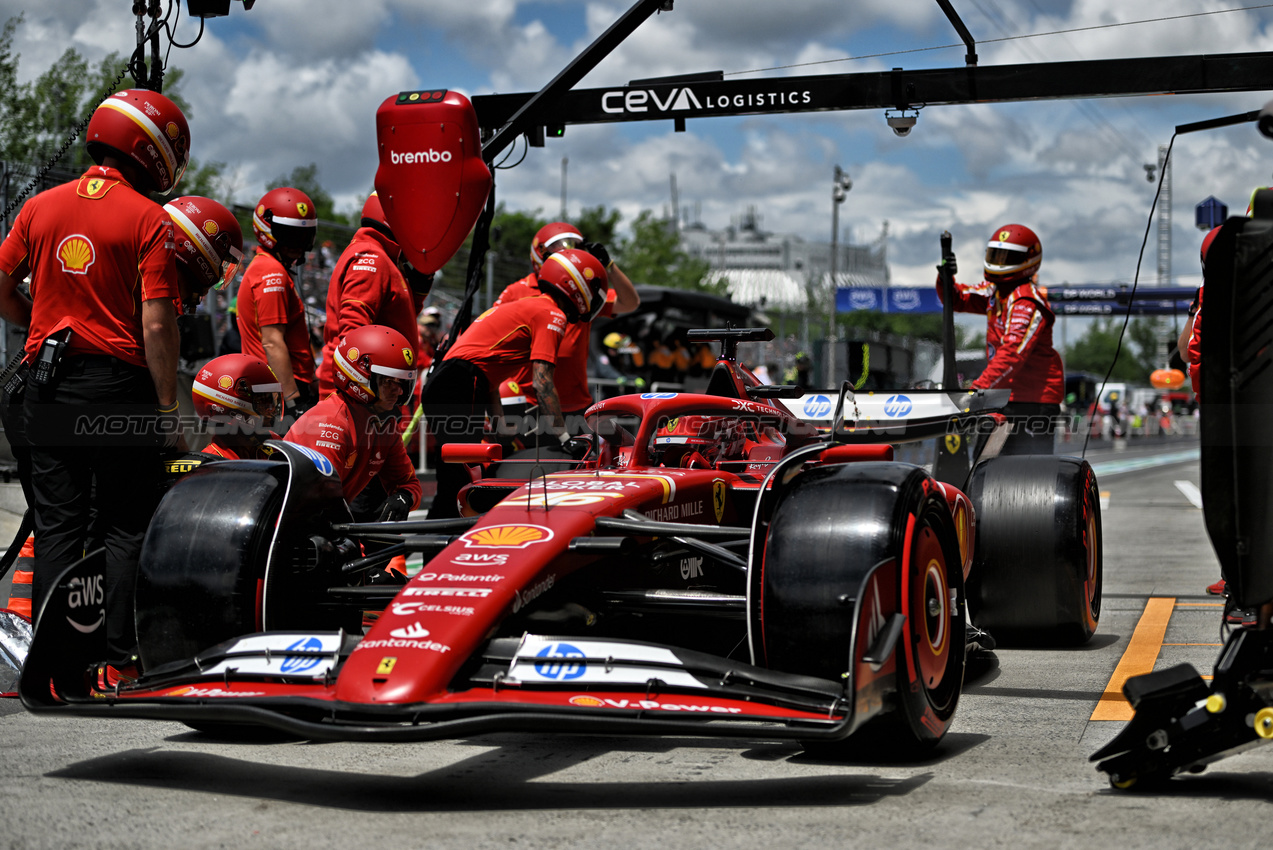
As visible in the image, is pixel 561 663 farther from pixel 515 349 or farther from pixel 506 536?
pixel 515 349

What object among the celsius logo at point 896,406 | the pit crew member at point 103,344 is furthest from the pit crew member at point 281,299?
the celsius logo at point 896,406

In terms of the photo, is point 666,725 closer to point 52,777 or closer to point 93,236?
point 52,777

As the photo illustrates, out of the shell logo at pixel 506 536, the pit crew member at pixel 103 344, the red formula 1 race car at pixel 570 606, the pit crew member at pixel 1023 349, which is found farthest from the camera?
the pit crew member at pixel 1023 349

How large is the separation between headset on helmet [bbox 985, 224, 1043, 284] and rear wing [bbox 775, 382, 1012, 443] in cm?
104

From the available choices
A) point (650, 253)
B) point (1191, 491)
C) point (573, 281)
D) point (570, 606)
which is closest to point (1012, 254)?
point (573, 281)

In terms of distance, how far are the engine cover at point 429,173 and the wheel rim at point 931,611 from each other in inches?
159

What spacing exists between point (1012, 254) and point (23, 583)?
5662 millimetres

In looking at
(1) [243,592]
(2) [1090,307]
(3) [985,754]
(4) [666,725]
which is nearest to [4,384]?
(1) [243,592]

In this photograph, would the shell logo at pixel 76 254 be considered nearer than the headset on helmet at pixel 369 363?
Yes

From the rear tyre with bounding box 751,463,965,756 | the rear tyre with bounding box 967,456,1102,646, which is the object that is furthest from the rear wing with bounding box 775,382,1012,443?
the rear tyre with bounding box 751,463,965,756

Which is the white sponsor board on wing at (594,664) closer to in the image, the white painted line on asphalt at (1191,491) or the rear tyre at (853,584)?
the rear tyre at (853,584)

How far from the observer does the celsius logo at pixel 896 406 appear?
7.28 m

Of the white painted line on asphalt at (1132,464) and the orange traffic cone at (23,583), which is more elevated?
the orange traffic cone at (23,583)

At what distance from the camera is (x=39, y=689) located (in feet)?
12.7
